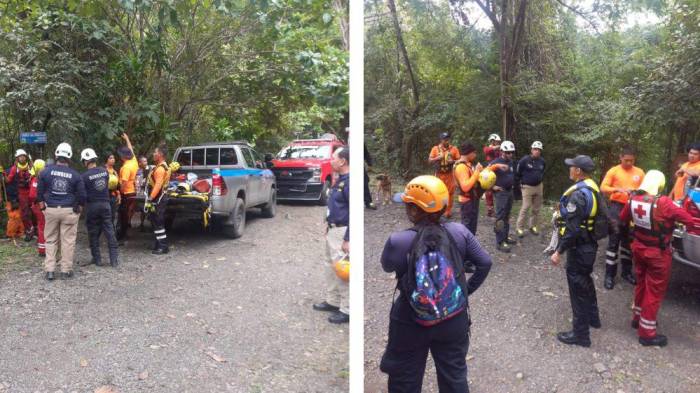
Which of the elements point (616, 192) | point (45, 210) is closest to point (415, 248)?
point (616, 192)

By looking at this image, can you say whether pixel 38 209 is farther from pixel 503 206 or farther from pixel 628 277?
pixel 628 277

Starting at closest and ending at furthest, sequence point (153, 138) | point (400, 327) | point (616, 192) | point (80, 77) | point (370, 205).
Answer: point (400, 327)
point (370, 205)
point (616, 192)
point (80, 77)
point (153, 138)

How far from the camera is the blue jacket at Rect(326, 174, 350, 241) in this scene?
282cm

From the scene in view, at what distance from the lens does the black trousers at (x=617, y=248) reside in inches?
151

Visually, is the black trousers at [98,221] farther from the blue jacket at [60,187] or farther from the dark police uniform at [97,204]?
the blue jacket at [60,187]

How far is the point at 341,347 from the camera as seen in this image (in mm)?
2324

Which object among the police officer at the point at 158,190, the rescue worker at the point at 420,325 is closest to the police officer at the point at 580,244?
the rescue worker at the point at 420,325

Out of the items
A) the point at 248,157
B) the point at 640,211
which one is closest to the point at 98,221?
the point at 248,157

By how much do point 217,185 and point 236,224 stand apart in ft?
1.56

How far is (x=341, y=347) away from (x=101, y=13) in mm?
4208

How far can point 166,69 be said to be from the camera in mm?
5156

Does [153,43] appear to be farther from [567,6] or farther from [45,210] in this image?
[567,6]

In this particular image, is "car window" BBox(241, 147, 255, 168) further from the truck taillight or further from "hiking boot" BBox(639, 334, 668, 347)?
"hiking boot" BBox(639, 334, 668, 347)

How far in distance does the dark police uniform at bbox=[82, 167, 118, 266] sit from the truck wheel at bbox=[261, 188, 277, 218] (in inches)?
68.4
